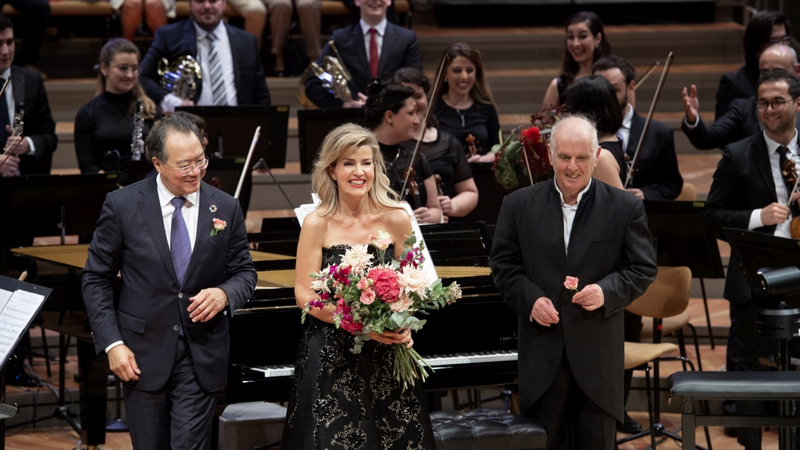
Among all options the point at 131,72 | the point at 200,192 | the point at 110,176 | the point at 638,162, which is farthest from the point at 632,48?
the point at 200,192

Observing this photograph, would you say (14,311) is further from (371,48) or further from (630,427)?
(371,48)

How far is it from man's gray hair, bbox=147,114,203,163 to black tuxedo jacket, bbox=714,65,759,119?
10.3 ft

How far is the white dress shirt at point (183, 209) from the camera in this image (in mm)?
3234

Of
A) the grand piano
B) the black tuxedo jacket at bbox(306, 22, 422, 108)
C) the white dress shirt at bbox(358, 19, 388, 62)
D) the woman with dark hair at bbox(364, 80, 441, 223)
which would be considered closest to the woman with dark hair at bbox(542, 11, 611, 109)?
the black tuxedo jacket at bbox(306, 22, 422, 108)

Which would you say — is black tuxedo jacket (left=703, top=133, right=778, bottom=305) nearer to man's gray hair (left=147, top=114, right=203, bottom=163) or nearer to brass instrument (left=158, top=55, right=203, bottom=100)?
man's gray hair (left=147, top=114, right=203, bottom=163)

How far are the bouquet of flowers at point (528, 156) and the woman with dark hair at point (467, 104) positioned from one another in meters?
→ 0.89

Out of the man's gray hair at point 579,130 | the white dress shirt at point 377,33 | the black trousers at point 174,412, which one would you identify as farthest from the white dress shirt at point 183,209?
the white dress shirt at point 377,33

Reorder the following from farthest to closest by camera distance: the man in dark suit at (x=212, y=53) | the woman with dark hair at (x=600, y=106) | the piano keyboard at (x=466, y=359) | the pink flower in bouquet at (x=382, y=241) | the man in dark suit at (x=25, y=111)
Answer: the man in dark suit at (x=212, y=53) → the man in dark suit at (x=25, y=111) → the woman with dark hair at (x=600, y=106) → the piano keyboard at (x=466, y=359) → the pink flower in bouquet at (x=382, y=241)

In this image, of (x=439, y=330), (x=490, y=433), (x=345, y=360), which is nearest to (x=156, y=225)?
(x=345, y=360)

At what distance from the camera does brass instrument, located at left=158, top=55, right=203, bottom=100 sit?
226 inches

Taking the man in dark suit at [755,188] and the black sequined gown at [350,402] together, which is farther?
the man in dark suit at [755,188]

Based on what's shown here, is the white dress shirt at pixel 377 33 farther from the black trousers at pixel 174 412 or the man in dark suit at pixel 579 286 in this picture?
the black trousers at pixel 174 412

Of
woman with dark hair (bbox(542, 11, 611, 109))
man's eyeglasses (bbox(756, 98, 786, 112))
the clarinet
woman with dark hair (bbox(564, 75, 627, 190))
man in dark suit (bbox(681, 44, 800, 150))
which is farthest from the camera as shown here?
woman with dark hair (bbox(542, 11, 611, 109))

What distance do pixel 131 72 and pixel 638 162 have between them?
102 inches
